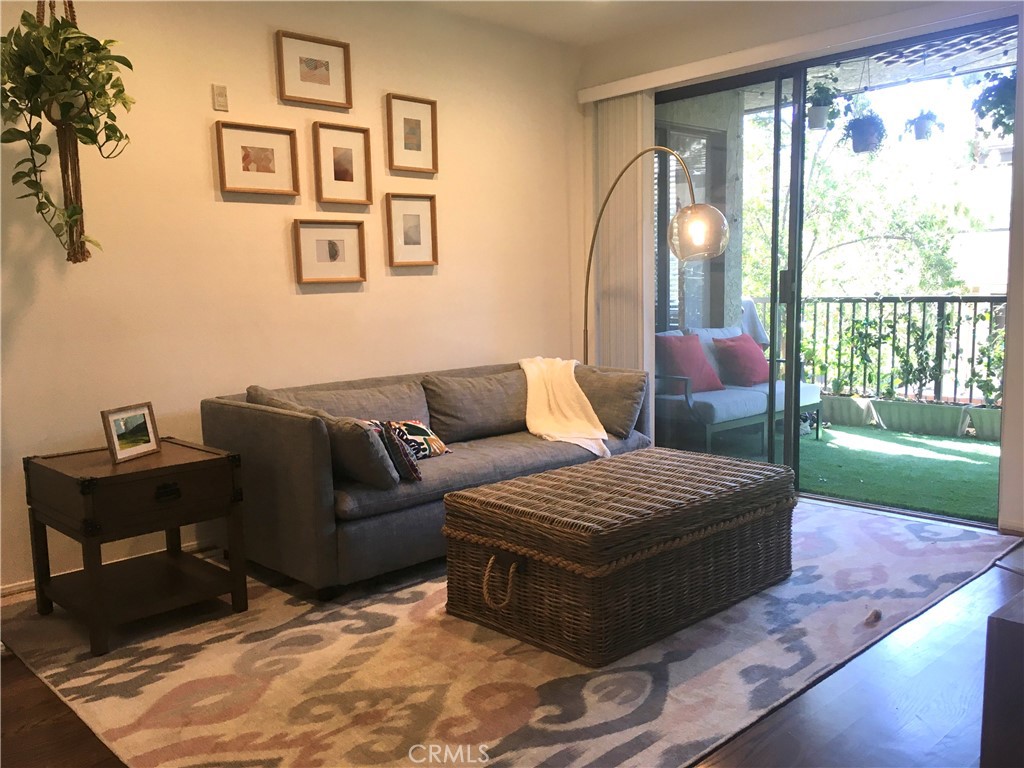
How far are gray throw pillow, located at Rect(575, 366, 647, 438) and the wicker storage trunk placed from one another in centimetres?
99

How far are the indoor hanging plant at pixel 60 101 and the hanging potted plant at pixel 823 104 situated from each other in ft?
10.5

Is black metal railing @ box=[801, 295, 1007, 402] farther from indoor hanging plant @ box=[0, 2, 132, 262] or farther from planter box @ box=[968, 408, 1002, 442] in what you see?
indoor hanging plant @ box=[0, 2, 132, 262]

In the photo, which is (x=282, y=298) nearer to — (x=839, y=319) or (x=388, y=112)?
(x=388, y=112)

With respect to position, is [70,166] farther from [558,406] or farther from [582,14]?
[582,14]

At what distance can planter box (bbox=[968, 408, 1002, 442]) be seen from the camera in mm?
4176

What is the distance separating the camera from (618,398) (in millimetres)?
4125

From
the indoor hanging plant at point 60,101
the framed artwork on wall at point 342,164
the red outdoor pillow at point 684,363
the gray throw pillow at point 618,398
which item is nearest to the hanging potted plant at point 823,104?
the red outdoor pillow at point 684,363

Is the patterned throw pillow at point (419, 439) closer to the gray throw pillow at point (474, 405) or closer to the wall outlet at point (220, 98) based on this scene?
the gray throw pillow at point (474, 405)

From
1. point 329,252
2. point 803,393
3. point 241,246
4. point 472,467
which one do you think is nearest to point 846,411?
point 803,393

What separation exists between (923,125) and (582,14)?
180 cm

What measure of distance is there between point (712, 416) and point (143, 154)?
320cm

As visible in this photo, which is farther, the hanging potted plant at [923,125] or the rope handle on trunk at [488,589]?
the hanging potted plant at [923,125]

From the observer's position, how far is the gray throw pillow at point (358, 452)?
2.95 m

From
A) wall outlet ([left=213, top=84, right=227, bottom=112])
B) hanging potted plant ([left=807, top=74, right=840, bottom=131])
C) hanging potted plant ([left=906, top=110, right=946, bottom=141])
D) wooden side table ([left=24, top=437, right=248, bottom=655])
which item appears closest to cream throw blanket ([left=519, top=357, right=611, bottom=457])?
wooden side table ([left=24, top=437, right=248, bottom=655])
